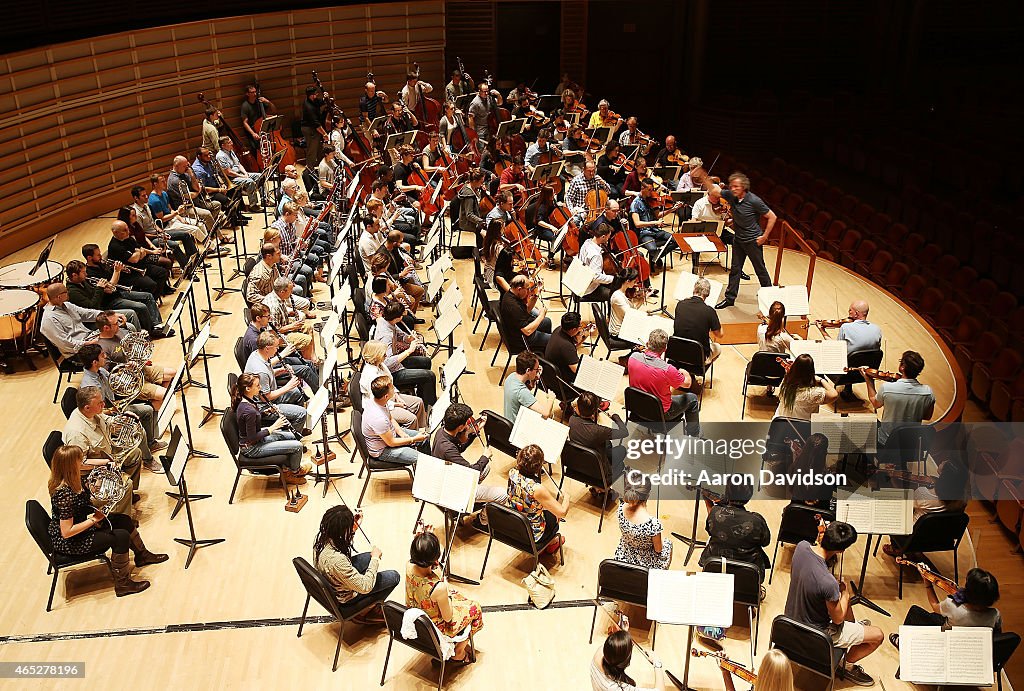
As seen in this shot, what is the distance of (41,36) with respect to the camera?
13.9 metres

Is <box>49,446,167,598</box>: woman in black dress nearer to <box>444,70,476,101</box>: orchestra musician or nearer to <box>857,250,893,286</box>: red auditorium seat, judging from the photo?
<box>857,250,893,286</box>: red auditorium seat

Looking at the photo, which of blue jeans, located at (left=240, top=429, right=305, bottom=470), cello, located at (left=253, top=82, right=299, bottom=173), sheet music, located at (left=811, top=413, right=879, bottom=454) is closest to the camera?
blue jeans, located at (left=240, top=429, right=305, bottom=470)

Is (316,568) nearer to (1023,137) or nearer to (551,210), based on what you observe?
(551,210)

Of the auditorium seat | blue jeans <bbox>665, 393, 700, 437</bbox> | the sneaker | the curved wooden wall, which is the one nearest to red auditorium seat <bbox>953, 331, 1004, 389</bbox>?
the auditorium seat

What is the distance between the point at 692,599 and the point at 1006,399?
5.57m

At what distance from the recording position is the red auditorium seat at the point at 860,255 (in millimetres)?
12039

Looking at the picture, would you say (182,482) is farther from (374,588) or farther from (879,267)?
(879,267)

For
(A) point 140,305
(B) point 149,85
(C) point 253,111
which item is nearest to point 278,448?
(A) point 140,305

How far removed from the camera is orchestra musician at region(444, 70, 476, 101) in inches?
693

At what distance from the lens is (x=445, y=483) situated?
6156mm

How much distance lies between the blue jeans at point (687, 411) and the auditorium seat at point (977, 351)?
3.70 m

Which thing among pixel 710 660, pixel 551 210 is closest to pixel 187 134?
pixel 551 210

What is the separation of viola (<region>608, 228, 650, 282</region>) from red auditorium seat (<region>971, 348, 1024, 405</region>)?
397 centimetres

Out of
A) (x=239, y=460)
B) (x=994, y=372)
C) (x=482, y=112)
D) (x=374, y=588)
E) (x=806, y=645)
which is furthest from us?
(x=482, y=112)
